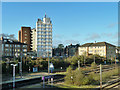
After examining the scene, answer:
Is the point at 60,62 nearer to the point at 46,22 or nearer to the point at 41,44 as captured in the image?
the point at 41,44

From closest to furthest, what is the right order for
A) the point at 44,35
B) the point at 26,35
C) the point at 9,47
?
the point at 9,47
the point at 44,35
the point at 26,35

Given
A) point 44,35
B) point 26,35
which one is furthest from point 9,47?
point 26,35

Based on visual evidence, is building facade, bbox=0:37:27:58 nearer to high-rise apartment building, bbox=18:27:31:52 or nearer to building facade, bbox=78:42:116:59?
high-rise apartment building, bbox=18:27:31:52

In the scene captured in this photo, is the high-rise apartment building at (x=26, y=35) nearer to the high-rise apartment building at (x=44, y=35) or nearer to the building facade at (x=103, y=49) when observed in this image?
the high-rise apartment building at (x=44, y=35)

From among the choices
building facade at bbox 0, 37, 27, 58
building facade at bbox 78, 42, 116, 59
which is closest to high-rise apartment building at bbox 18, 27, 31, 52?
building facade at bbox 0, 37, 27, 58

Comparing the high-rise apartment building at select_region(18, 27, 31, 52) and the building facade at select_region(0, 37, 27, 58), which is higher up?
the high-rise apartment building at select_region(18, 27, 31, 52)

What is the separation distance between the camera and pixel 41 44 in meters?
60.5

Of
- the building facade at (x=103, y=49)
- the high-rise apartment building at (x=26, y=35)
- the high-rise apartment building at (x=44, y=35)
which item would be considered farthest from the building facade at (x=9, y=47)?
the building facade at (x=103, y=49)

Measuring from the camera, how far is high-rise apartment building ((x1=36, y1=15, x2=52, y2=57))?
60.1m

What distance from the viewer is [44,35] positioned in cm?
6109

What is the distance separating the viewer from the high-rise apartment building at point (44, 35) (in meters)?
60.1

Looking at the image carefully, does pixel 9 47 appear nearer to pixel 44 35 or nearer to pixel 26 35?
pixel 44 35

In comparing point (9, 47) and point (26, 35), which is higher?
point (26, 35)

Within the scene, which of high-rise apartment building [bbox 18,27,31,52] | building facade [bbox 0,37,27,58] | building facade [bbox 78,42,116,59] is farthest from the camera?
high-rise apartment building [bbox 18,27,31,52]
